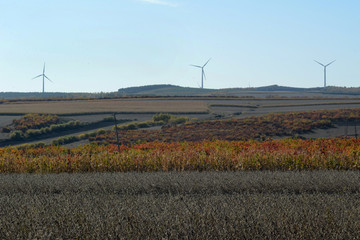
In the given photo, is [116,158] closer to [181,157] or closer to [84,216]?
[181,157]

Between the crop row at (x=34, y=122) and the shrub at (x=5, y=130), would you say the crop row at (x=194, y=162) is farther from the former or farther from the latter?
the crop row at (x=34, y=122)

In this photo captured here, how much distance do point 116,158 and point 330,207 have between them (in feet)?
28.8

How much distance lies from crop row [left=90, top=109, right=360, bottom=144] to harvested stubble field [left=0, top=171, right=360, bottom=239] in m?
17.1

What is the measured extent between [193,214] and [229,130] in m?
25.5

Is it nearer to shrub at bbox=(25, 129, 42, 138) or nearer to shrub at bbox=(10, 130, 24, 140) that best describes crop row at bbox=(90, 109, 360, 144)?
shrub at bbox=(25, 129, 42, 138)

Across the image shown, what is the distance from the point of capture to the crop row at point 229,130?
2950 centimetres

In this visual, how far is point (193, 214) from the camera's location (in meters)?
7.14

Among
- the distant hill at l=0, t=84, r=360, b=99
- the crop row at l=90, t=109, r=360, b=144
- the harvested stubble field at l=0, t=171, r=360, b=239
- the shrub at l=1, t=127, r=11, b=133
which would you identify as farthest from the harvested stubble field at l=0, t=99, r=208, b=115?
the distant hill at l=0, t=84, r=360, b=99

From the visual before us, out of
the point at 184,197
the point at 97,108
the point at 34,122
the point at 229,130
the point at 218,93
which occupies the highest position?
the point at 218,93

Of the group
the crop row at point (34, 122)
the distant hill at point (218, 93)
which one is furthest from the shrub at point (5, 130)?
the distant hill at point (218, 93)

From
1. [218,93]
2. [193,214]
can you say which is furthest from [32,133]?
[218,93]

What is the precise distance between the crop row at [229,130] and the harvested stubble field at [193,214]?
673 inches

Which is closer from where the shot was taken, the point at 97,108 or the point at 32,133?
the point at 32,133

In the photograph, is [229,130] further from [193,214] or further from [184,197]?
[193,214]
